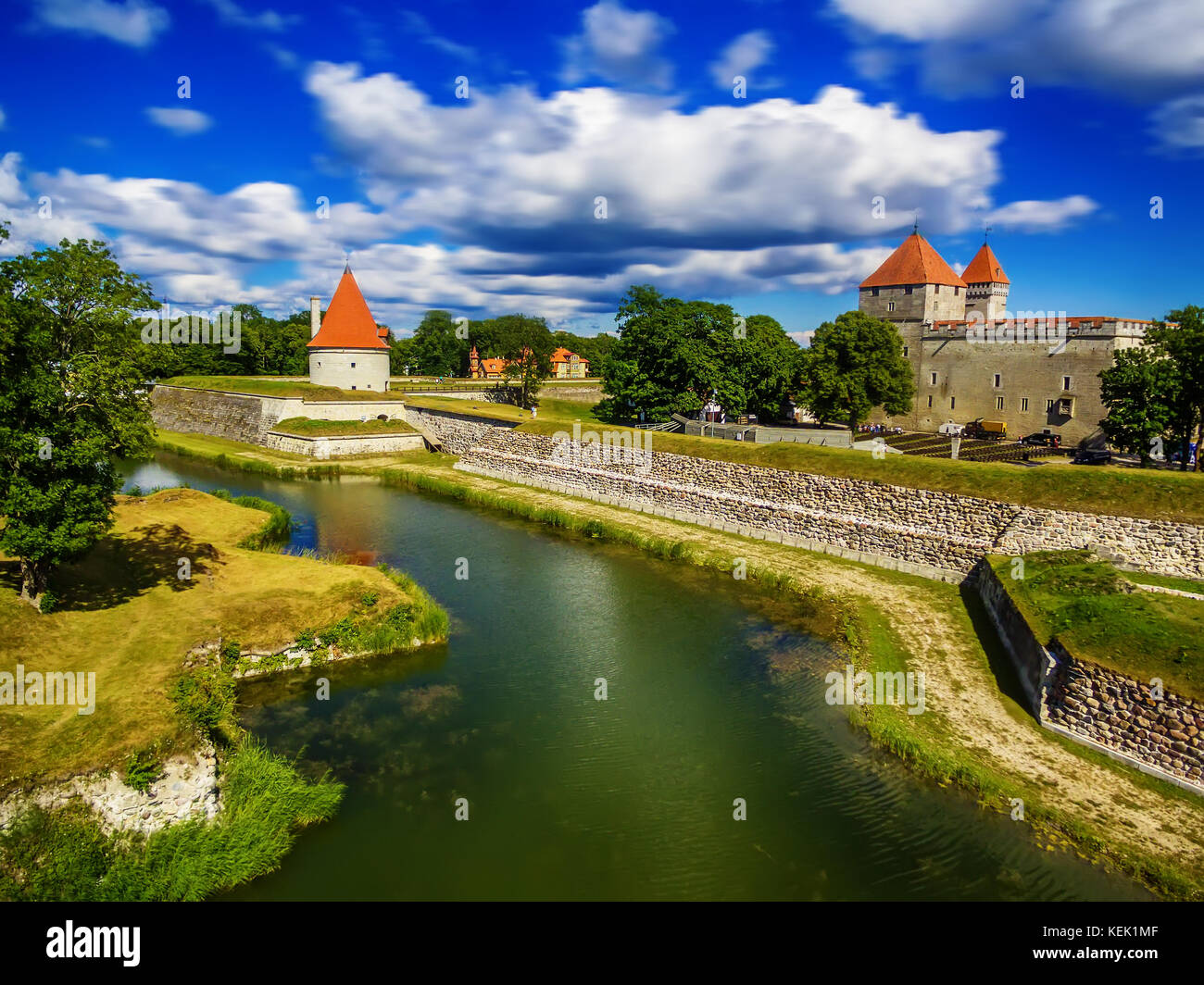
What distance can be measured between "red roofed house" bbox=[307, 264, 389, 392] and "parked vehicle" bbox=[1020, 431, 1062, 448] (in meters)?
45.5

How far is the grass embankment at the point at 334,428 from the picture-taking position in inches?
1817

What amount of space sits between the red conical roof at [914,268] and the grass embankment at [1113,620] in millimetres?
37502

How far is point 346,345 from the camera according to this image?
166 feet

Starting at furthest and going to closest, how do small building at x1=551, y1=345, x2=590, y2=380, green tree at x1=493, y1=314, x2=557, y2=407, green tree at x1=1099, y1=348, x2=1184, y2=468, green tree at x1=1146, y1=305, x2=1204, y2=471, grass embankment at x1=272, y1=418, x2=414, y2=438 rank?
small building at x1=551, y1=345, x2=590, y2=380 → green tree at x1=493, y1=314, x2=557, y2=407 → grass embankment at x1=272, y1=418, x2=414, y2=438 → green tree at x1=1099, y1=348, x2=1184, y2=468 → green tree at x1=1146, y1=305, x2=1204, y2=471

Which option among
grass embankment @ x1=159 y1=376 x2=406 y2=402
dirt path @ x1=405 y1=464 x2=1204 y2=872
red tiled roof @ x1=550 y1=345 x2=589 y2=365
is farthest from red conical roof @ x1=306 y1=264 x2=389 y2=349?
red tiled roof @ x1=550 y1=345 x2=589 y2=365

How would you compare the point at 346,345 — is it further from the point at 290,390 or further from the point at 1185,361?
the point at 1185,361

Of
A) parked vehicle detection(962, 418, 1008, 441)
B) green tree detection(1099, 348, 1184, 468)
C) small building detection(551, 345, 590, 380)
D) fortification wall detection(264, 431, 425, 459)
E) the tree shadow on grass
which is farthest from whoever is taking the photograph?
small building detection(551, 345, 590, 380)

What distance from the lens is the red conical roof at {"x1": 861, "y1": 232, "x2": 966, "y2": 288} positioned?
49.1m

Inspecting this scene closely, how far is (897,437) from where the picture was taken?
41.8 meters

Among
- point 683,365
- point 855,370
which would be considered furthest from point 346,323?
point 855,370

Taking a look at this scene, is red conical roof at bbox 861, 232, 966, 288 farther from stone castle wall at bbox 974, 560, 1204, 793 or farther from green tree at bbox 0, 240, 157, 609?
green tree at bbox 0, 240, 157, 609

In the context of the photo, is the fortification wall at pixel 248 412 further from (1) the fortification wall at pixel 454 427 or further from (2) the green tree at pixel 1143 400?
(2) the green tree at pixel 1143 400

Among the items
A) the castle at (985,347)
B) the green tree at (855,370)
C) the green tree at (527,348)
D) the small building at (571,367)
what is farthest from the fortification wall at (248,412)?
the small building at (571,367)
